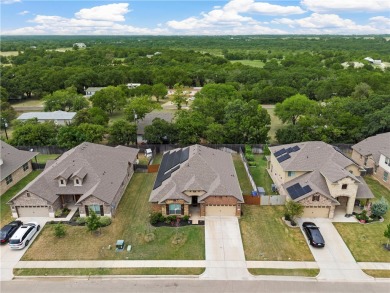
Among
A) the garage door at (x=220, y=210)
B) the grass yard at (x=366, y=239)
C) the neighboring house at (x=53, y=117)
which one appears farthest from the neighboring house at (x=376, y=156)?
the neighboring house at (x=53, y=117)

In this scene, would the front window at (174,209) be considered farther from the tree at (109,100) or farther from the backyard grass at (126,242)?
the tree at (109,100)

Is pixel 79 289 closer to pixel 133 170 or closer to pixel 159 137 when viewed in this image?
pixel 133 170

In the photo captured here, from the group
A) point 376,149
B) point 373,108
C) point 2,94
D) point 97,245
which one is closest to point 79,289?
point 97,245

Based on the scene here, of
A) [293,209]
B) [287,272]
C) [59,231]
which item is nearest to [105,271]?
[59,231]

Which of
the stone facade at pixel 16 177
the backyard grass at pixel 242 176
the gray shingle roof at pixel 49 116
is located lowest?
the backyard grass at pixel 242 176

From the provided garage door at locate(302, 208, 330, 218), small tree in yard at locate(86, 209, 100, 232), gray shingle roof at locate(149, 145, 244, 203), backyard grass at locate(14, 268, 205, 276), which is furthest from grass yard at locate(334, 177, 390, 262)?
small tree in yard at locate(86, 209, 100, 232)

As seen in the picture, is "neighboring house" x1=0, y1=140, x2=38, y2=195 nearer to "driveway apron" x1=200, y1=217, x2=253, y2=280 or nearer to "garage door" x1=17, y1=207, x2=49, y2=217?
"garage door" x1=17, y1=207, x2=49, y2=217
